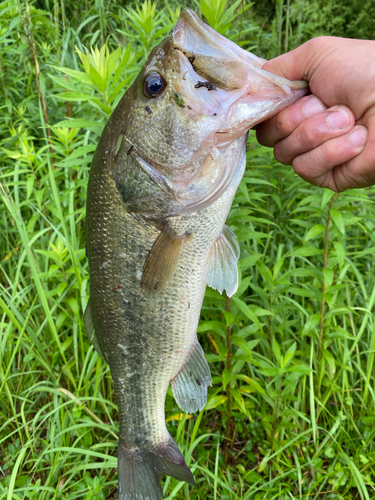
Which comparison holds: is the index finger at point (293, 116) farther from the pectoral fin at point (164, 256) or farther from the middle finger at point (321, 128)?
the pectoral fin at point (164, 256)

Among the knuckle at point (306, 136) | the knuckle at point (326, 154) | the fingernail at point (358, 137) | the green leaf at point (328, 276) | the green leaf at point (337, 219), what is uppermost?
the fingernail at point (358, 137)

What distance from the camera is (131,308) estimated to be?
1419 millimetres

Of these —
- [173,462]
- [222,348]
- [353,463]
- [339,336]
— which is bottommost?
[353,463]

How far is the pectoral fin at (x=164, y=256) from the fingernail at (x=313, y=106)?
641mm

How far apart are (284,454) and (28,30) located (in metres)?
3.08

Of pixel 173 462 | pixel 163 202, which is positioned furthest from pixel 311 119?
pixel 173 462

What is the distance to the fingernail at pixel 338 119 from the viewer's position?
4.11 ft

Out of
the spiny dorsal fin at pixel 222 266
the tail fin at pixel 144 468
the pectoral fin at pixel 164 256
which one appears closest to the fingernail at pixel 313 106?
the spiny dorsal fin at pixel 222 266

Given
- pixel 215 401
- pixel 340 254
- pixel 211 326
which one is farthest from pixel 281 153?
pixel 215 401

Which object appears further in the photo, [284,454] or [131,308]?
[284,454]

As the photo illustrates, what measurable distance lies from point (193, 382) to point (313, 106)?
118 cm

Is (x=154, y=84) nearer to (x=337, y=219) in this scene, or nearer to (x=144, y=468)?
(x=337, y=219)

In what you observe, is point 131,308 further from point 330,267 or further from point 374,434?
point 374,434

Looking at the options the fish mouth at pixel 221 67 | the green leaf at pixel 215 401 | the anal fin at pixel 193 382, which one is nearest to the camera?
the fish mouth at pixel 221 67
